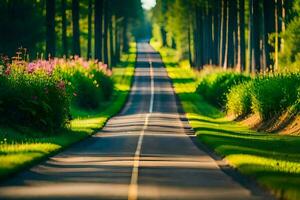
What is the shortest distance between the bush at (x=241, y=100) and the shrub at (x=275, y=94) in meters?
3.23

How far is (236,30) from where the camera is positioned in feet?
273

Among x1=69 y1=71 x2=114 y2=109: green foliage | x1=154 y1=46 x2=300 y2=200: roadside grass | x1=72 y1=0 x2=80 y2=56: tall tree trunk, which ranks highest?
x1=72 y1=0 x2=80 y2=56: tall tree trunk

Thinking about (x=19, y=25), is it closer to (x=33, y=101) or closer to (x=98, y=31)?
(x=98, y=31)

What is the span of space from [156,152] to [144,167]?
500cm

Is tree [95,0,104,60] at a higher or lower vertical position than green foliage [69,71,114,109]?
higher

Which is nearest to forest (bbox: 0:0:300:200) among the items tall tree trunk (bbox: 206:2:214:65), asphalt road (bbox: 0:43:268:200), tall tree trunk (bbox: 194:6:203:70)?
asphalt road (bbox: 0:43:268:200)

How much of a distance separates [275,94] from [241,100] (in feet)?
23.8

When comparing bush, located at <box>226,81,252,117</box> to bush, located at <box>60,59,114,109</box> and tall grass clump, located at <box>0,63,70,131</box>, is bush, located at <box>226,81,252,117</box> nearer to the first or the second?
bush, located at <box>60,59,114,109</box>

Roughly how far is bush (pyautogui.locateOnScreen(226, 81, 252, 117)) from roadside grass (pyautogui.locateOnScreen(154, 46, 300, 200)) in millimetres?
810

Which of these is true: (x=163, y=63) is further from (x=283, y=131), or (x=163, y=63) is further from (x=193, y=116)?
(x=283, y=131)

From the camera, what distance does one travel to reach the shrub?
115 ft

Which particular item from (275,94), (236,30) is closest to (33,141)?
(275,94)

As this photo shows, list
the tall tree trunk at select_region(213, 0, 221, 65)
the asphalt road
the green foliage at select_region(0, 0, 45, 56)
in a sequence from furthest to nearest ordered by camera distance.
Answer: the tall tree trunk at select_region(213, 0, 221, 65) → the green foliage at select_region(0, 0, 45, 56) → the asphalt road

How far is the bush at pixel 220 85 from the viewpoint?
5588 centimetres
